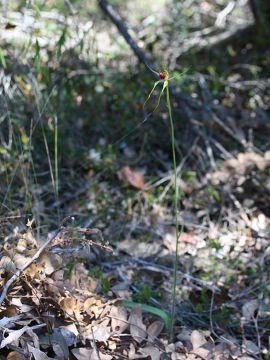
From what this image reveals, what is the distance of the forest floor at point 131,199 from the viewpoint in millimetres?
1990

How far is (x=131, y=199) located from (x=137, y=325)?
1.16 meters

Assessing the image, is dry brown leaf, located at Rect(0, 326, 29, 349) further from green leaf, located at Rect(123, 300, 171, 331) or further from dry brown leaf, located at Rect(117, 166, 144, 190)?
dry brown leaf, located at Rect(117, 166, 144, 190)

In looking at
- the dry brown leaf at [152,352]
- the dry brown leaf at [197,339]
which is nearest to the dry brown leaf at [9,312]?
the dry brown leaf at [152,352]

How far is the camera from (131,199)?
3.17 metres

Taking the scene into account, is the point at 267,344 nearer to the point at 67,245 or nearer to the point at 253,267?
the point at 253,267

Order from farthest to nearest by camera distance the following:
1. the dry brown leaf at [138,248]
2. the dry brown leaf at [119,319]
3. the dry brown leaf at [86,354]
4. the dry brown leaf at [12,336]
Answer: the dry brown leaf at [138,248] < the dry brown leaf at [119,319] < the dry brown leaf at [86,354] < the dry brown leaf at [12,336]

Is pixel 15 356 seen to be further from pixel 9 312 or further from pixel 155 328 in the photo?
pixel 155 328

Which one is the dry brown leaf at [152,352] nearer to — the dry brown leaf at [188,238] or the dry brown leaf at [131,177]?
the dry brown leaf at [188,238]

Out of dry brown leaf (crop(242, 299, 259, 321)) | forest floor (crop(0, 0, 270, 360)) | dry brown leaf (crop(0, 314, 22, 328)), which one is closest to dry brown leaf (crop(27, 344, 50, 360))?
forest floor (crop(0, 0, 270, 360))

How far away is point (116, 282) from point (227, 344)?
661mm

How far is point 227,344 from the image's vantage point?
7.29ft

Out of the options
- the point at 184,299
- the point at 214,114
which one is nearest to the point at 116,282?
the point at 184,299

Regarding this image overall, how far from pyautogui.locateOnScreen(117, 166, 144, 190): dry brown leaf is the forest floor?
10 mm

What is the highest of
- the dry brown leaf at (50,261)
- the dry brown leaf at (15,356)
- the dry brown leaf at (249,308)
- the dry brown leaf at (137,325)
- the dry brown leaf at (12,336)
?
the dry brown leaf at (50,261)
